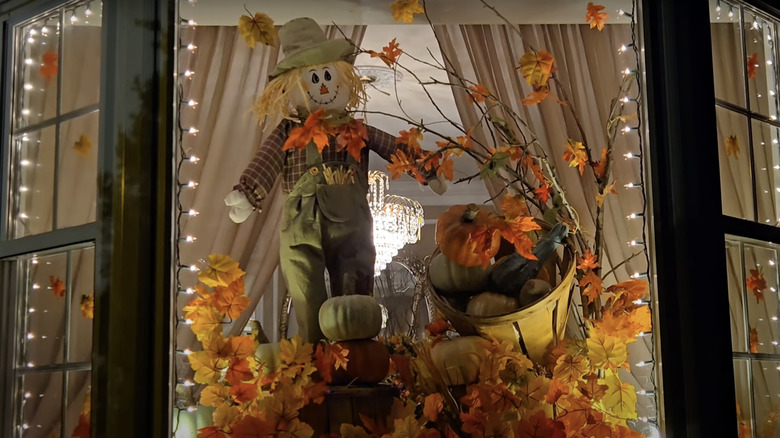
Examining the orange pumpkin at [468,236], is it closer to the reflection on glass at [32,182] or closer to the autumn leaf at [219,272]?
the autumn leaf at [219,272]

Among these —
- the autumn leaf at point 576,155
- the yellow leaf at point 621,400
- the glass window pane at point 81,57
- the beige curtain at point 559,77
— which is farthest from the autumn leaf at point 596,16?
the glass window pane at point 81,57

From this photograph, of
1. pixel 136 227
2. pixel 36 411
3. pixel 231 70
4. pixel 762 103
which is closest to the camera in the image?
pixel 136 227

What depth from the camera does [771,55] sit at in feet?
6.26

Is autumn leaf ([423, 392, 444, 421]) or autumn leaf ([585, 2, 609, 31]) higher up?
autumn leaf ([585, 2, 609, 31])

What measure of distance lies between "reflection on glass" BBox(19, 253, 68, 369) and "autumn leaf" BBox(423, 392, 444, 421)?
771 mm

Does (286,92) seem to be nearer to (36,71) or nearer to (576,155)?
(36,71)

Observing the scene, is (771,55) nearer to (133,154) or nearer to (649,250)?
(649,250)

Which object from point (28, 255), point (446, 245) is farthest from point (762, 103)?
point (28, 255)

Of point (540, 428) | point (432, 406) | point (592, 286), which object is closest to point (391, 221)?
point (592, 286)

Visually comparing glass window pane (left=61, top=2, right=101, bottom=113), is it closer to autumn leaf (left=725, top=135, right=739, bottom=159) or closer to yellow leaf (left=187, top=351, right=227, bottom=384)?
yellow leaf (left=187, top=351, right=227, bottom=384)

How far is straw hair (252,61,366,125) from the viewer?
2053 mm

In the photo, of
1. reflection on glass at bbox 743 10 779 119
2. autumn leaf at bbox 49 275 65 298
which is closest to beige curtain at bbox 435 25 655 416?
reflection on glass at bbox 743 10 779 119

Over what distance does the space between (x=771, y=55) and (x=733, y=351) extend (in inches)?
28.4

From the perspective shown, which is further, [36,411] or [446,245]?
[446,245]
